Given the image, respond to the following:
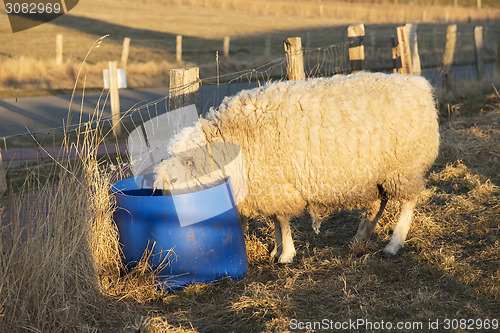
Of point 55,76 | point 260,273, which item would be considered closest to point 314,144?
point 260,273

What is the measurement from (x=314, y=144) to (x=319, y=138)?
62mm

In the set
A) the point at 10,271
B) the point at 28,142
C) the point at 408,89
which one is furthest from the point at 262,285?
the point at 28,142

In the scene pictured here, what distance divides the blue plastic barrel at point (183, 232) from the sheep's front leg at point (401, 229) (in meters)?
1.36

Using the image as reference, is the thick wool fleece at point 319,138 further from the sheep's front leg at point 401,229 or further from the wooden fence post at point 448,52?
the wooden fence post at point 448,52

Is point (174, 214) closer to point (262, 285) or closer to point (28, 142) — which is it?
point (262, 285)

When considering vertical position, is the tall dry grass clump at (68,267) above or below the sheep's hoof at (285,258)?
above

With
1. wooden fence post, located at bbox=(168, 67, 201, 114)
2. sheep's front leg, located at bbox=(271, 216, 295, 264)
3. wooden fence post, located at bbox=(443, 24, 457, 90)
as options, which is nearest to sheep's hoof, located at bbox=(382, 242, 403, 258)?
sheep's front leg, located at bbox=(271, 216, 295, 264)

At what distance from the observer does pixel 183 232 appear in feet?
11.3

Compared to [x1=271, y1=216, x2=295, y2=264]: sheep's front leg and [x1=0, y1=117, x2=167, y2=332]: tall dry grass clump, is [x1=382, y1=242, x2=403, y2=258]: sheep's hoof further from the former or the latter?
[x1=0, y1=117, x2=167, y2=332]: tall dry grass clump

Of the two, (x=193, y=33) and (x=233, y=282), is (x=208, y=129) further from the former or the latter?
(x=193, y=33)

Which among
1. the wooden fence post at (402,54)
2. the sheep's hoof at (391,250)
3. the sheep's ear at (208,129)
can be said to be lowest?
the sheep's hoof at (391,250)

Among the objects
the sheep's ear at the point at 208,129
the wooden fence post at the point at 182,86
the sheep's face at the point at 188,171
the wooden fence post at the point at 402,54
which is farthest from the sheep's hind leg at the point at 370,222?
the wooden fence post at the point at 402,54

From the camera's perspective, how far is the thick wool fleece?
3781 millimetres

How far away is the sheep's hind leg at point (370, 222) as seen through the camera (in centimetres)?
437
